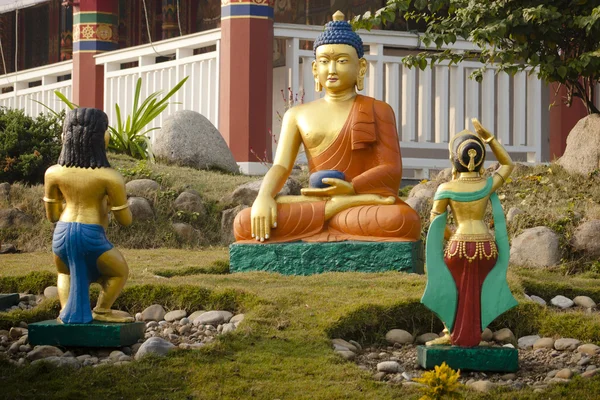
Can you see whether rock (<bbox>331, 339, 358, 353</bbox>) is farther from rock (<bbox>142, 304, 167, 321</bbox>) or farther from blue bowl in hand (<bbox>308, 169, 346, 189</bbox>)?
blue bowl in hand (<bbox>308, 169, 346, 189</bbox>)

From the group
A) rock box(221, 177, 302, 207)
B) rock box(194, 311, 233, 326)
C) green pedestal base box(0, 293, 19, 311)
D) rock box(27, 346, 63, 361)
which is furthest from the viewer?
rock box(221, 177, 302, 207)

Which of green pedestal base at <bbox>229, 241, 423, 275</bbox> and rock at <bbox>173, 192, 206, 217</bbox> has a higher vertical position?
rock at <bbox>173, 192, 206, 217</bbox>

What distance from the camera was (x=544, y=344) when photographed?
6520mm

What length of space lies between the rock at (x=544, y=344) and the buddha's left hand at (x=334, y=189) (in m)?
2.51

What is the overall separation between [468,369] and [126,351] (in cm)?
195

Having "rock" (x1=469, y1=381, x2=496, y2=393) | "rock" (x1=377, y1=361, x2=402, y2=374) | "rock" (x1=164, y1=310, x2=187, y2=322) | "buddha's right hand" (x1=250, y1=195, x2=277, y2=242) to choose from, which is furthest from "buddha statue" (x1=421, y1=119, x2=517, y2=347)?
"buddha's right hand" (x1=250, y1=195, x2=277, y2=242)

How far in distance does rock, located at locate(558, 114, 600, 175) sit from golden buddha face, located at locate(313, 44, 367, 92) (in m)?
4.20

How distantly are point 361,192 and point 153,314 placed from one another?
2.22 meters

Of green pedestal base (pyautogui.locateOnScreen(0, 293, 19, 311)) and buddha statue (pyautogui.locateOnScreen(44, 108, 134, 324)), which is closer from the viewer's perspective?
buddha statue (pyautogui.locateOnScreen(44, 108, 134, 324))

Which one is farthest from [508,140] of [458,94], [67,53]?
[67,53]

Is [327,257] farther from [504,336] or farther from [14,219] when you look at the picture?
[14,219]

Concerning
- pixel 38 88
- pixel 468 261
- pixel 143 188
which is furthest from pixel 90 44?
pixel 468 261

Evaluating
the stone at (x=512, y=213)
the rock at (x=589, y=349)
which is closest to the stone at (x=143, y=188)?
the stone at (x=512, y=213)

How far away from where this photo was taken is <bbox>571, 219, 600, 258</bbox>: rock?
9781 millimetres
